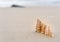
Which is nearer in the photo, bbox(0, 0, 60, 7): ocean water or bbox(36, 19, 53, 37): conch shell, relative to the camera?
bbox(36, 19, 53, 37): conch shell

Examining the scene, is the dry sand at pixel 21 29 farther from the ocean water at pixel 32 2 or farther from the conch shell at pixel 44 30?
the ocean water at pixel 32 2

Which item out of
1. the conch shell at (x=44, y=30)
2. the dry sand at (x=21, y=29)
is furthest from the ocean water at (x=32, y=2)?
the conch shell at (x=44, y=30)

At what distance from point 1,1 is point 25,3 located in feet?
0.98

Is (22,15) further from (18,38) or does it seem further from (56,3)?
(56,3)

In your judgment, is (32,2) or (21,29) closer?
(21,29)

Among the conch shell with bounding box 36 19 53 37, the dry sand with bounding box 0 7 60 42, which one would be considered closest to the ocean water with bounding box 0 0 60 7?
the dry sand with bounding box 0 7 60 42

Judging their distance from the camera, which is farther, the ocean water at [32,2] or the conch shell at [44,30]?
the ocean water at [32,2]

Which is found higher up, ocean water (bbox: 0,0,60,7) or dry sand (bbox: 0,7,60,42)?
ocean water (bbox: 0,0,60,7)

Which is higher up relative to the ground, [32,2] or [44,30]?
[32,2]

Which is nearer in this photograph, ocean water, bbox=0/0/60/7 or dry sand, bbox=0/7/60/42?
dry sand, bbox=0/7/60/42

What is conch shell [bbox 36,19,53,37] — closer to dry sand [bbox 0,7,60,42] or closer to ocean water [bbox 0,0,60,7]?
dry sand [bbox 0,7,60,42]

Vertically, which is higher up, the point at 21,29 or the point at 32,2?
the point at 32,2

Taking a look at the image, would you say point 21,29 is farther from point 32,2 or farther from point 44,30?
point 32,2

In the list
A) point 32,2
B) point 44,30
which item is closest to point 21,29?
point 44,30
